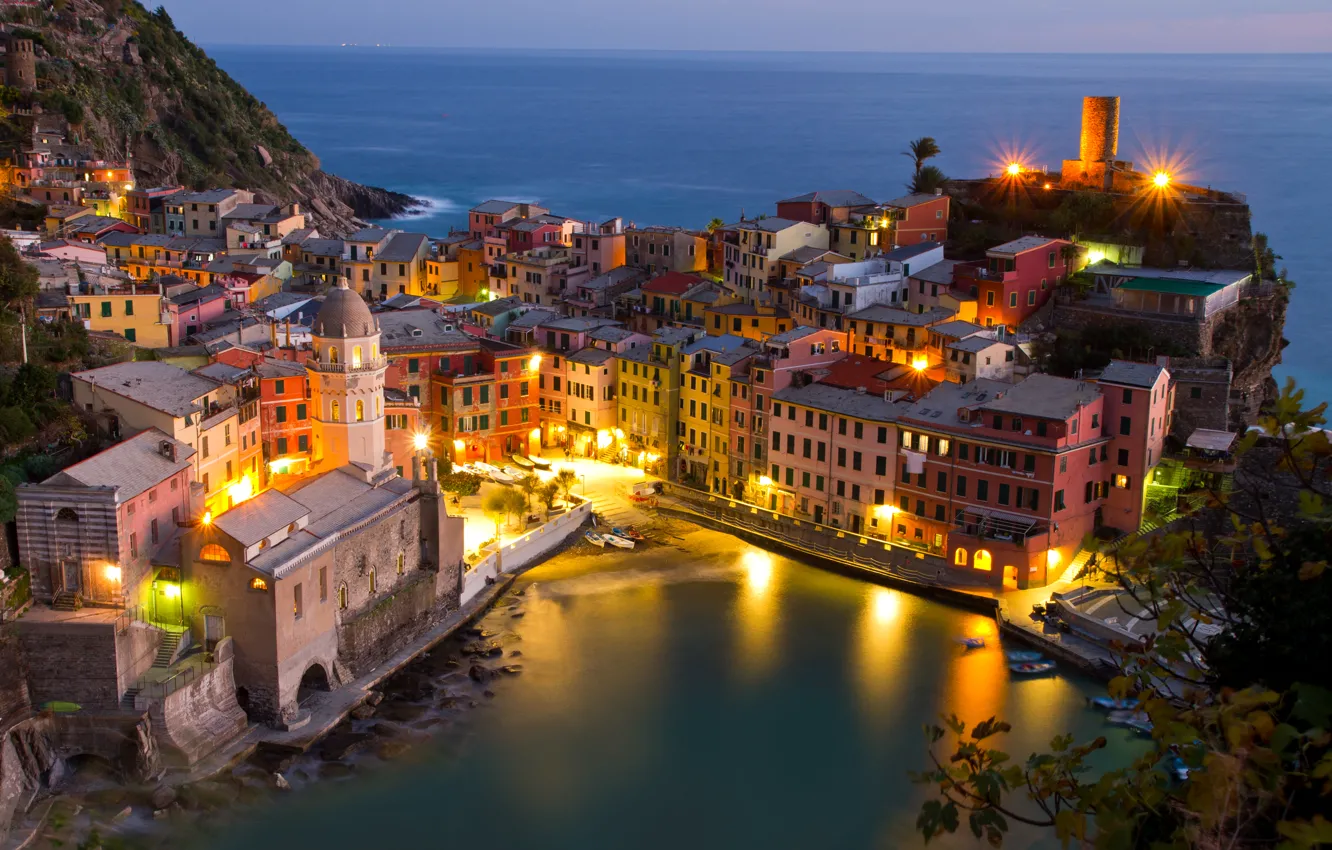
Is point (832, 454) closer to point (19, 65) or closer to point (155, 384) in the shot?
point (155, 384)

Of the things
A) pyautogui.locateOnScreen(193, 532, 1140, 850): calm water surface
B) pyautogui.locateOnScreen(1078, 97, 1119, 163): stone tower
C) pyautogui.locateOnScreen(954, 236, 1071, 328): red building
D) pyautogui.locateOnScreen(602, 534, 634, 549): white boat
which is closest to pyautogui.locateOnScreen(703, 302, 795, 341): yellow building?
pyautogui.locateOnScreen(954, 236, 1071, 328): red building

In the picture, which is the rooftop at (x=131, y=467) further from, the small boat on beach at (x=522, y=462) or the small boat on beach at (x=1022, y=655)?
the small boat on beach at (x=1022, y=655)

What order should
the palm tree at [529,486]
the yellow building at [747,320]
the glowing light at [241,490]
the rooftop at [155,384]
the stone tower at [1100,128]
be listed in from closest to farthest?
the rooftop at [155,384], the glowing light at [241,490], the palm tree at [529,486], the yellow building at [747,320], the stone tower at [1100,128]

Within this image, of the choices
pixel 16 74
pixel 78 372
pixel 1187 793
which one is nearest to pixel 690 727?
pixel 78 372

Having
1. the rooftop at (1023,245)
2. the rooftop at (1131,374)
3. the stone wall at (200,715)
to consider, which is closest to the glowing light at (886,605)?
the rooftop at (1131,374)

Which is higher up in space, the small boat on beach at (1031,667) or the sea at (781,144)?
the sea at (781,144)

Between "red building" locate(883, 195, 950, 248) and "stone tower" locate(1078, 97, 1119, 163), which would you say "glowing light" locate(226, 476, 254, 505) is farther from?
"stone tower" locate(1078, 97, 1119, 163)

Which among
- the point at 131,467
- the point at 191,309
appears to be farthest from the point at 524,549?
the point at 191,309
